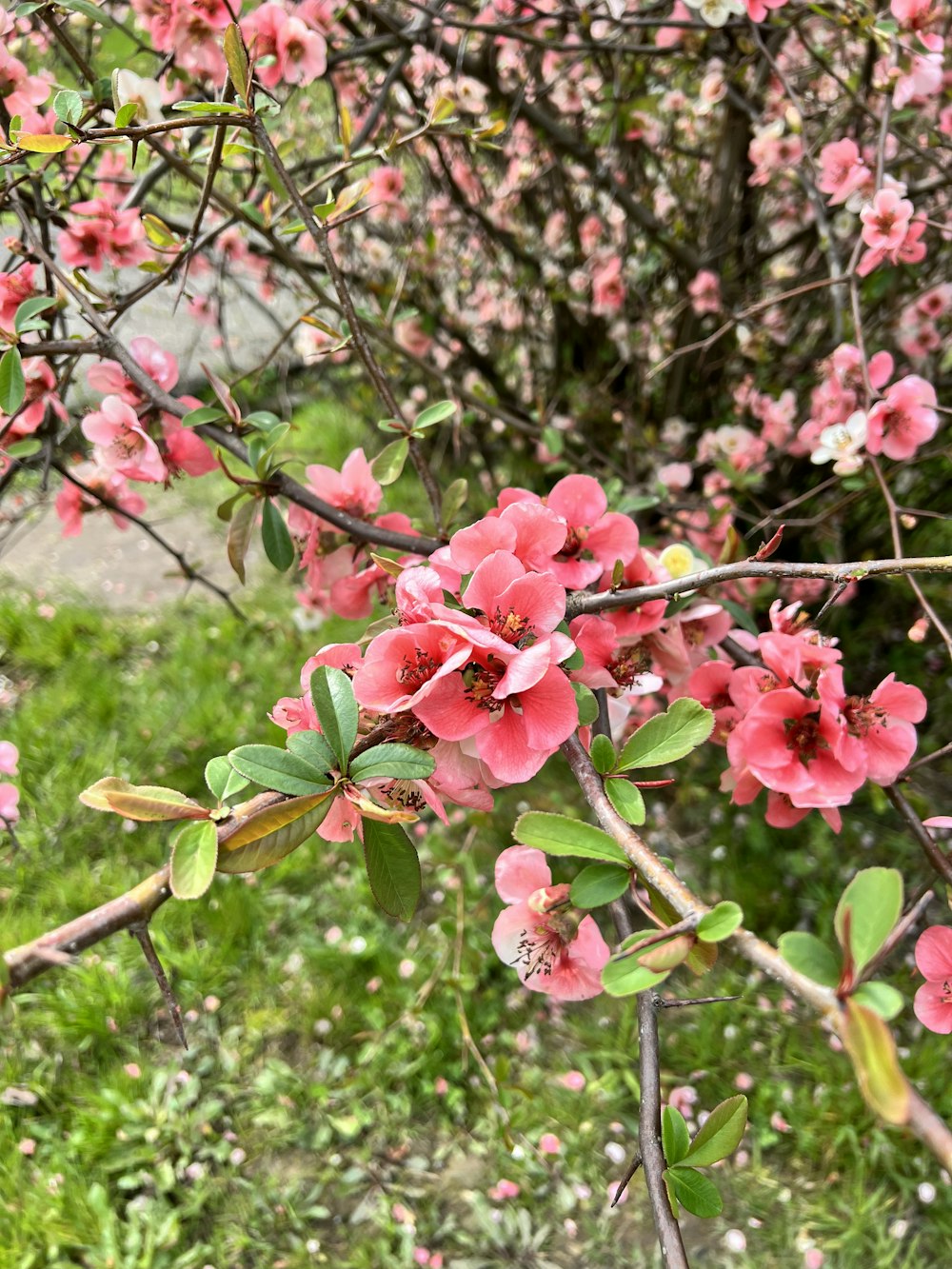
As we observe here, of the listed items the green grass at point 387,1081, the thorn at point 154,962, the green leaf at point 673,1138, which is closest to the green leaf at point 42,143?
the thorn at point 154,962

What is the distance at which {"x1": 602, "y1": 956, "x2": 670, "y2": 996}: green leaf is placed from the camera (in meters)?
0.40

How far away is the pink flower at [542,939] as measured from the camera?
0.63m

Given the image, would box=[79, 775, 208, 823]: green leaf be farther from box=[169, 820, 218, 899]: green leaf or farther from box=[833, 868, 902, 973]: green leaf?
box=[833, 868, 902, 973]: green leaf

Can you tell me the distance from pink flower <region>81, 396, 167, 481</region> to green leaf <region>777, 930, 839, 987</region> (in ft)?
2.42

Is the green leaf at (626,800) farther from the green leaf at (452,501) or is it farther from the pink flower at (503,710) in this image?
the green leaf at (452,501)

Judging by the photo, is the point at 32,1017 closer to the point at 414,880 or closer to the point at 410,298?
the point at 414,880

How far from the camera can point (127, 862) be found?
189 cm

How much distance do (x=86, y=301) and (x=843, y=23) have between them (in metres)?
1.01

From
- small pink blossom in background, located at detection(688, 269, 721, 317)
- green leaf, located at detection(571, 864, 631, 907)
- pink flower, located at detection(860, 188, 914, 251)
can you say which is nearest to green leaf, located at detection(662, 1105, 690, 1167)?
green leaf, located at detection(571, 864, 631, 907)

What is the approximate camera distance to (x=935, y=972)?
611 mm

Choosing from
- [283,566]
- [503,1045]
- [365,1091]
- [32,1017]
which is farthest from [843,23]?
[32,1017]

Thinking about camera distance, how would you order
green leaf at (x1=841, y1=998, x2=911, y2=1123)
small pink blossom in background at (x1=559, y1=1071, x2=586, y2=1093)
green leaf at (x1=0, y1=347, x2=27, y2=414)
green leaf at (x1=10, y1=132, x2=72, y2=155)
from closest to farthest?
1. green leaf at (x1=841, y1=998, x2=911, y2=1123)
2. green leaf at (x1=10, y1=132, x2=72, y2=155)
3. green leaf at (x1=0, y1=347, x2=27, y2=414)
4. small pink blossom in background at (x1=559, y1=1071, x2=586, y2=1093)

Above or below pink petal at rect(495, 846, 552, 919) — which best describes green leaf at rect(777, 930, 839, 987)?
above

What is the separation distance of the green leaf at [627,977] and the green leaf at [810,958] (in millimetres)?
64
